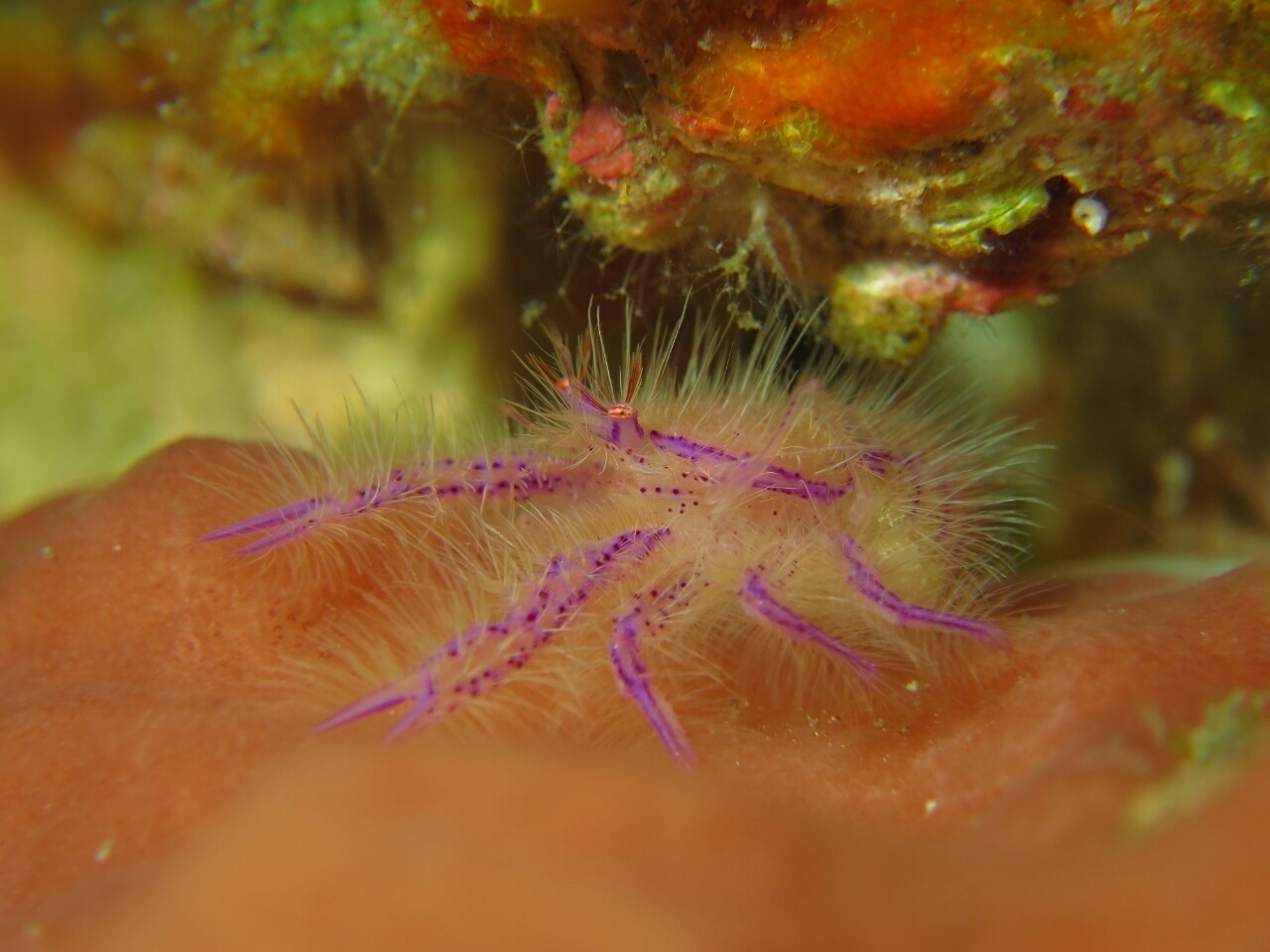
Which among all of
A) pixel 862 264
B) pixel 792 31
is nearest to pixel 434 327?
pixel 862 264

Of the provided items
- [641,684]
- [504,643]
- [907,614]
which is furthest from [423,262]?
[907,614]

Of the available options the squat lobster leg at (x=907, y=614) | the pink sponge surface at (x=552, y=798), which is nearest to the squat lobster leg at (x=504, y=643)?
the pink sponge surface at (x=552, y=798)

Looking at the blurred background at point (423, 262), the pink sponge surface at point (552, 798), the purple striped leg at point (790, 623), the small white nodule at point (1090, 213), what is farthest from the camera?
the blurred background at point (423, 262)

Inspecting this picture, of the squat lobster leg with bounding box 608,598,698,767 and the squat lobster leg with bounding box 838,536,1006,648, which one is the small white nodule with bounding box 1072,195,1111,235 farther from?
the squat lobster leg with bounding box 608,598,698,767

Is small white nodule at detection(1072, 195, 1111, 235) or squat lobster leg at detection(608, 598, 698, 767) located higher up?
small white nodule at detection(1072, 195, 1111, 235)

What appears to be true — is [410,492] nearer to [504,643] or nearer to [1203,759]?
[504,643]

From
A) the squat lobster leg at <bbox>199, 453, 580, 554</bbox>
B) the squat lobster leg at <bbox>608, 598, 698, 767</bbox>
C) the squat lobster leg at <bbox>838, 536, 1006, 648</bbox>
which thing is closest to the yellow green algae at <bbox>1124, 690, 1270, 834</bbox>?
the squat lobster leg at <bbox>838, 536, 1006, 648</bbox>

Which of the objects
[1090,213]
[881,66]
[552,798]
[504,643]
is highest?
[881,66]

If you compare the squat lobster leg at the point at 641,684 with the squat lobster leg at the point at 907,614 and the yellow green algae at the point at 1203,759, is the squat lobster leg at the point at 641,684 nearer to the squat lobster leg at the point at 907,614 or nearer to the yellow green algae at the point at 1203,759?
the squat lobster leg at the point at 907,614
